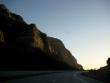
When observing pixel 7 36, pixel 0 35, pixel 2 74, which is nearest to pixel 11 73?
pixel 2 74

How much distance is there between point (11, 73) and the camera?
29578mm

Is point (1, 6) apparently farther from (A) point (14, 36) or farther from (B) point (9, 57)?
(B) point (9, 57)

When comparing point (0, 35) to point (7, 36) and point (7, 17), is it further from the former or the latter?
Answer: point (7, 17)

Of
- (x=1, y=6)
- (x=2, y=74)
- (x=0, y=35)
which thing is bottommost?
(x=2, y=74)

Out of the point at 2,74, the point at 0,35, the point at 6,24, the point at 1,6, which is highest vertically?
the point at 1,6

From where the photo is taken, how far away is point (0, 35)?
10000 cm

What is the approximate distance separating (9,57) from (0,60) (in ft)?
25.0

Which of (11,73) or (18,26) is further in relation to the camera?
(18,26)

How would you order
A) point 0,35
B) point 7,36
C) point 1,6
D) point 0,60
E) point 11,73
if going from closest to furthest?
point 11,73, point 0,60, point 0,35, point 7,36, point 1,6

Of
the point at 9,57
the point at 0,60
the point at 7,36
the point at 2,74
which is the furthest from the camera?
the point at 7,36

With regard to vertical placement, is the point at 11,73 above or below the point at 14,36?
below

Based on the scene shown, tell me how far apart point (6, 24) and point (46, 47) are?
4958 centimetres

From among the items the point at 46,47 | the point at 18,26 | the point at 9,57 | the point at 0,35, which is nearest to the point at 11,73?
the point at 9,57

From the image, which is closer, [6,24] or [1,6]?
[6,24]
